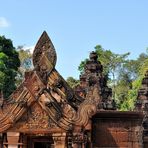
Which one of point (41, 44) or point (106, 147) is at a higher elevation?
point (41, 44)

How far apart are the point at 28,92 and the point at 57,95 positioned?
1103mm

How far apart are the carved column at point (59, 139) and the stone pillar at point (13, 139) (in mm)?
789

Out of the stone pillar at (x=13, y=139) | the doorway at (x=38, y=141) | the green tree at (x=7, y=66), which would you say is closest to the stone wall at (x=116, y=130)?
the doorway at (x=38, y=141)

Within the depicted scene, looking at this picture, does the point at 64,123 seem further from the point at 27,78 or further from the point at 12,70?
the point at 12,70

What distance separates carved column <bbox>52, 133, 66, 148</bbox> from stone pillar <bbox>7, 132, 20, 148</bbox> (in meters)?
0.79

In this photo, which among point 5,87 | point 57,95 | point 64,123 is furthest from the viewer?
point 5,87

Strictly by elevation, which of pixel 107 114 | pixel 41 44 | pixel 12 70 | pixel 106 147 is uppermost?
pixel 12 70

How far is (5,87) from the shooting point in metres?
32.2

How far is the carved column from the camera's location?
979 centimetres

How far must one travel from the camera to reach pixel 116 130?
10.2 metres

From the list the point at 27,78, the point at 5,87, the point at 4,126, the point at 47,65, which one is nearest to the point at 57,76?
the point at 47,65

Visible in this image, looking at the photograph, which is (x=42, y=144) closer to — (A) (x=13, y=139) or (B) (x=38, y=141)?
(B) (x=38, y=141)

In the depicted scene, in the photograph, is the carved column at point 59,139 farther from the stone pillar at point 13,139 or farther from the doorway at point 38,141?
the stone pillar at point 13,139

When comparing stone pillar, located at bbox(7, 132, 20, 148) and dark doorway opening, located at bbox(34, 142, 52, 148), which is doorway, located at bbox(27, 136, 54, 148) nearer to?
dark doorway opening, located at bbox(34, 142, 52, 148)
